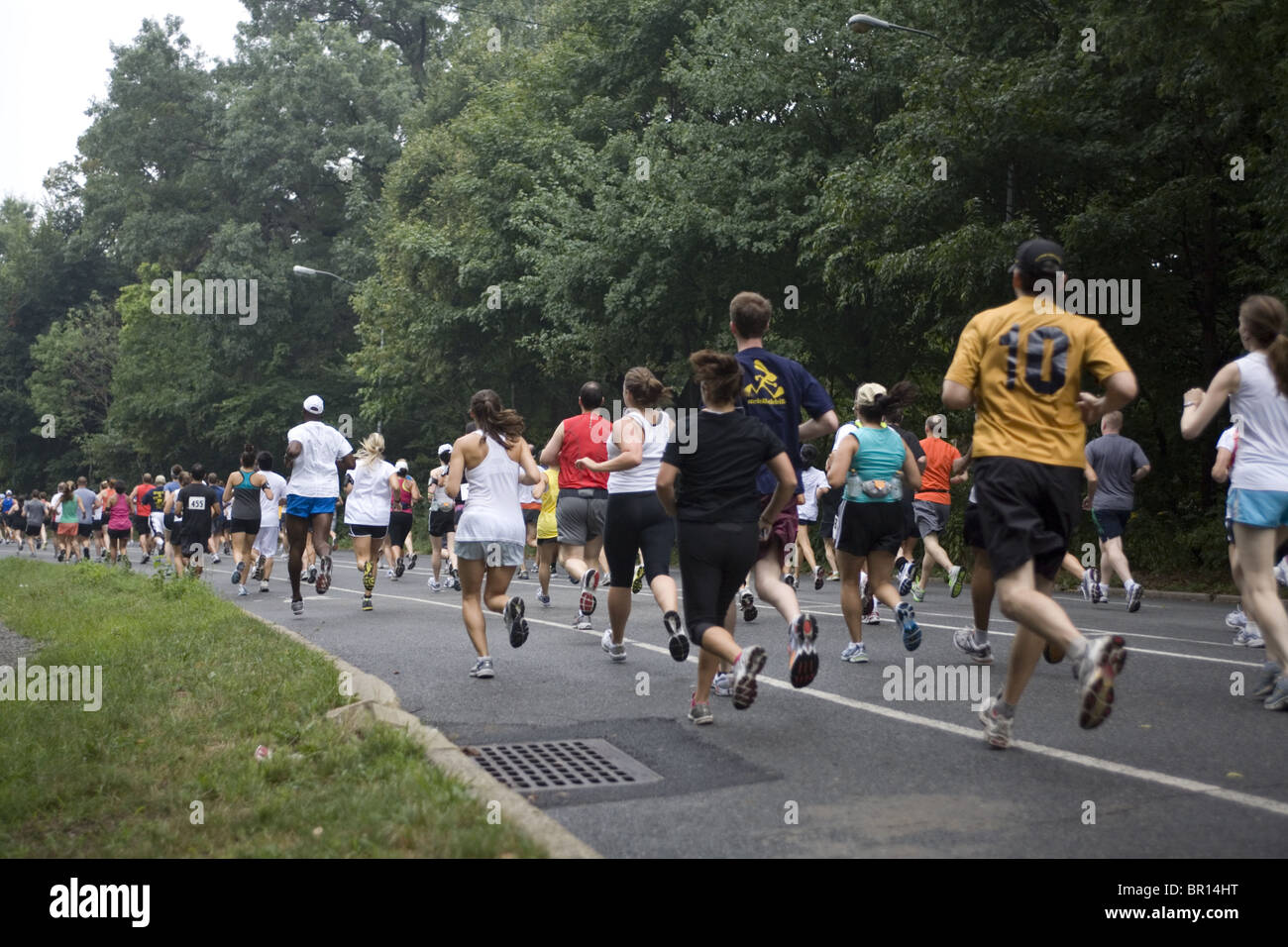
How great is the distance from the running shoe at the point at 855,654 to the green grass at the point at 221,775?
338 centimetres

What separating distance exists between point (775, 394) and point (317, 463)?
7816mm

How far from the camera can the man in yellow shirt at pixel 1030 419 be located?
5.46 metres

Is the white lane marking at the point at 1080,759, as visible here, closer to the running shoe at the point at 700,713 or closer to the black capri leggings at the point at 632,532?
the running shoe at the point at 700,713

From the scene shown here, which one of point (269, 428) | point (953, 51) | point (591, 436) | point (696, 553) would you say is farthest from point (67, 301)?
point (696, 553)

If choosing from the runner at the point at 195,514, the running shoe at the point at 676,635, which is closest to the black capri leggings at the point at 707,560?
the running shoe at the point at 676,635

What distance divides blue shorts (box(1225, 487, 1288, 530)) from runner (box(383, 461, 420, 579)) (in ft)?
48.8

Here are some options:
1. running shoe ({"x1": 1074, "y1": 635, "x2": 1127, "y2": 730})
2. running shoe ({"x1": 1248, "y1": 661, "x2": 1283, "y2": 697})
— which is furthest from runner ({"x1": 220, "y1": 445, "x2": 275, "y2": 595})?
running shoe ({"x1": 1074, "y1": 635, "x2": 1127, "y2": 730})

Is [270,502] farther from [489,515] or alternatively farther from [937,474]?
[489,515]

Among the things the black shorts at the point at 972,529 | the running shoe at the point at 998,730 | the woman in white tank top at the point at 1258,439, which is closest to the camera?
the running shoe at the point at 998,730

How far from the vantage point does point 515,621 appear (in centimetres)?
860

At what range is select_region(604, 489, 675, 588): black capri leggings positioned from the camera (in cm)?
855

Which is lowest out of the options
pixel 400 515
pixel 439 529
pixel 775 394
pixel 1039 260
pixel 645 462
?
pixel 439 529

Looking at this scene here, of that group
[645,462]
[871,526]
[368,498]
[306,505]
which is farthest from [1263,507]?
[368,498]
